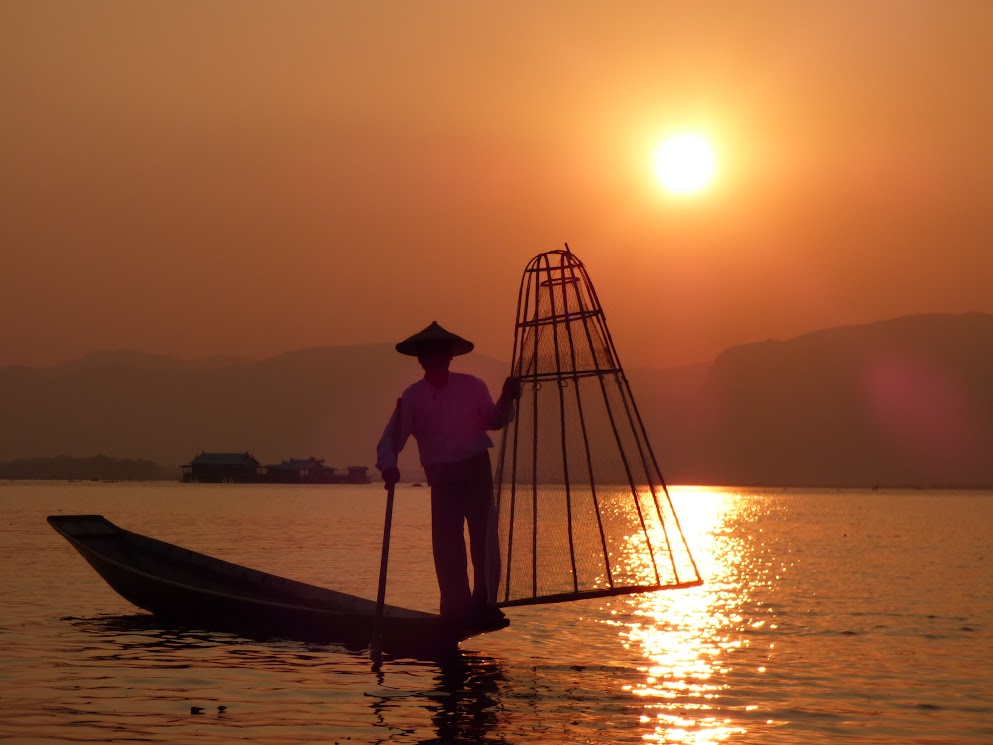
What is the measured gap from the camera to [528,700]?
1328 cm

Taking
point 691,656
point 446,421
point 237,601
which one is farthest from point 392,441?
point 691,656

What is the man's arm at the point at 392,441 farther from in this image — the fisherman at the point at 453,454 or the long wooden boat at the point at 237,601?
the long wooden boat at the point at 237,601

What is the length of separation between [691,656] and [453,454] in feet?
20.2

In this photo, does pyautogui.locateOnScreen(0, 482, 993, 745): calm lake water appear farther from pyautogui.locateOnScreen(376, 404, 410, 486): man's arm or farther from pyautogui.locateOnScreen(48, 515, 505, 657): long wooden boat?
pyautogui.locateOnScreen(376, 404, 410, 486): man's arm

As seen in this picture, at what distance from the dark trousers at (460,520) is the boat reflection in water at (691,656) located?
2.18 m

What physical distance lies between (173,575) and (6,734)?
998cm

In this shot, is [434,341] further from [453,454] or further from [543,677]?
[543,677]

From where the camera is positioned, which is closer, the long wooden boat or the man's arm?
the man's arm

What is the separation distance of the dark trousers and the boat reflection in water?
7.14 ft

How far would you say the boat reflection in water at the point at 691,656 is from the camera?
12391 mm

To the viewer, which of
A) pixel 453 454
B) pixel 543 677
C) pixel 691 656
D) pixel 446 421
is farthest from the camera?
pixel 691 656

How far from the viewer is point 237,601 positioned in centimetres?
1673

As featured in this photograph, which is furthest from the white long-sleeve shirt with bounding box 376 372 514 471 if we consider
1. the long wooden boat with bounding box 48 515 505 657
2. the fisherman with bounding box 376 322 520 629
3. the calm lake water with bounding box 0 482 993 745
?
the calm lake water with bounding box 0 482 993 745

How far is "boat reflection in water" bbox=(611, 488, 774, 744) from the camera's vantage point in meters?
12.4
